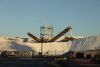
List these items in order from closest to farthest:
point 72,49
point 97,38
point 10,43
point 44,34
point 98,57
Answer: point 98,57, point 97,38, point 72,49, point 10,43, point 44,34

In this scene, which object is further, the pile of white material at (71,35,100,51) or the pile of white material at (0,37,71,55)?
the pile of white material at (0,37,71,55)

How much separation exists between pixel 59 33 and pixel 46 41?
10.8 meters

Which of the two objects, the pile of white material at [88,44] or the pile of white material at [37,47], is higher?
the pile of white material at [37,47]

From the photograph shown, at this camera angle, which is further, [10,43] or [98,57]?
[10,43]

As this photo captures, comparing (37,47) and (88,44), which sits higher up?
(37,47)

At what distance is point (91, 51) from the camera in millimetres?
67000

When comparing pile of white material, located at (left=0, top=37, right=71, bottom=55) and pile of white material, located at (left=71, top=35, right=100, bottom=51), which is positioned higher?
pile of white material, located at (left=0, top=37, right=71, bottom=55)

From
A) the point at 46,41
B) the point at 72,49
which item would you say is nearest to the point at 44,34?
the point at 46,41

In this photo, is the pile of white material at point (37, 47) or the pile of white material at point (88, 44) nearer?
the pile of white material at point (88, 44)

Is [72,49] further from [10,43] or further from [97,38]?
[10,43]

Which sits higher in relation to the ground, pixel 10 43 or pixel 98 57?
pixel 10 43

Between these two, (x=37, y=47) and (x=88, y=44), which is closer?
(x=88, y=44)

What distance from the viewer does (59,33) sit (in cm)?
13375

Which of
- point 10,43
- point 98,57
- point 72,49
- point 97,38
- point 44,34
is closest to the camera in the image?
point 98,57
